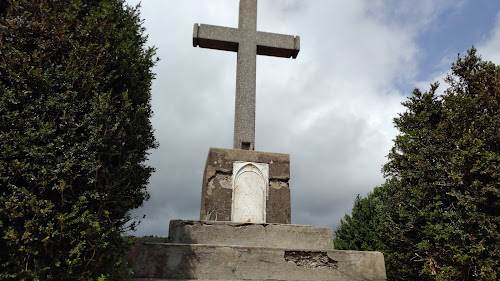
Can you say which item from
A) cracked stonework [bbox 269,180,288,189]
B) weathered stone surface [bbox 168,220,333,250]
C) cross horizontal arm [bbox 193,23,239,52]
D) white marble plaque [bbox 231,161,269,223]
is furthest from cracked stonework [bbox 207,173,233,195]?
cross horizontal arm [bbox 193,23,239,52]

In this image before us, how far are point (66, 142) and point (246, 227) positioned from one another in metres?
3.29

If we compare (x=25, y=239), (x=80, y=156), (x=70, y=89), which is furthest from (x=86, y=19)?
(x=25, y=239)

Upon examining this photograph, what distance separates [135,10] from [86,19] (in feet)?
3.28

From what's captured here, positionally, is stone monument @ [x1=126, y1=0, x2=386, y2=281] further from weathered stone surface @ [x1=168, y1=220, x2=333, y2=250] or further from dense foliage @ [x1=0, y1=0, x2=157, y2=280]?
dense foliage @ [x1=0, y1=0, x2=157, y2=280]

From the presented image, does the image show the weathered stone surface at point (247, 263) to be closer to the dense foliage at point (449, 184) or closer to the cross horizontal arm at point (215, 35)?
the dense foliage at point (449, 184)

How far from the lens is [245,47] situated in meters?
8.62

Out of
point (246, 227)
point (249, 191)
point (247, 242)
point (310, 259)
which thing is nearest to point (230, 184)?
point (249, 191)

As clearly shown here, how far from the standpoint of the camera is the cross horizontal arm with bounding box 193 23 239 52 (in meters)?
8.56

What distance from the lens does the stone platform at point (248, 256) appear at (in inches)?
201

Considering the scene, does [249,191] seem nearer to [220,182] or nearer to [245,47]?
[220,182]

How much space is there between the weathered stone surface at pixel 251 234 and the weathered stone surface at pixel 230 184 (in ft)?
2.68

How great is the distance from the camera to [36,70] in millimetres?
3758

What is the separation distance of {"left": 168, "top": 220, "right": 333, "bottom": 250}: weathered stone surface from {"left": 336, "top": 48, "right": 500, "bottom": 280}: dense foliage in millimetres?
1901

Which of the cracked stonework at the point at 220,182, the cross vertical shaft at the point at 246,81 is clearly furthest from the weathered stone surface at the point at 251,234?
the cross vertical shaft at the point at 246,81
